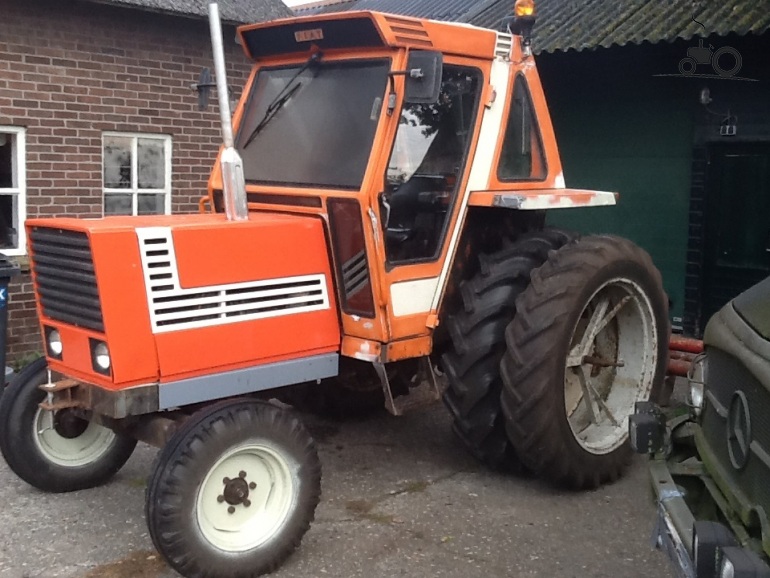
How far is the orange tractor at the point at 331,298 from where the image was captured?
3652mm

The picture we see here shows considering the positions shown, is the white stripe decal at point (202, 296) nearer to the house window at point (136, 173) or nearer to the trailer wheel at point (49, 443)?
the trailer wheel at point (49, 443)

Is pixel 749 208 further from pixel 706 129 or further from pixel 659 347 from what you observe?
pixel 659 347

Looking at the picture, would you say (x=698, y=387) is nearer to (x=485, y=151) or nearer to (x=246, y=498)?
(x=485, y=151)

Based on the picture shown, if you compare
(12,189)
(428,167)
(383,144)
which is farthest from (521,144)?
(12,189)

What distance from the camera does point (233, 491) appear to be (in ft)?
12.1

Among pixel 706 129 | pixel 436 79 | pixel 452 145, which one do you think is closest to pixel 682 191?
pixel 706 129

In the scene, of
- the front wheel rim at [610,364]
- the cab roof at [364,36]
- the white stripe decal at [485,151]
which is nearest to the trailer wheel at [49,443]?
the white stripe decal at [485,151]

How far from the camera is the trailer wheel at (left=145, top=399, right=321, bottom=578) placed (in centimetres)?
345

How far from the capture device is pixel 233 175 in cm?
405

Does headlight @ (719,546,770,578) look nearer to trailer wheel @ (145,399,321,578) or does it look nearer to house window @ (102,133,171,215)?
trailer wheel @ (145,399,321,578)

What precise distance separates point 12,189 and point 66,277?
376 cm

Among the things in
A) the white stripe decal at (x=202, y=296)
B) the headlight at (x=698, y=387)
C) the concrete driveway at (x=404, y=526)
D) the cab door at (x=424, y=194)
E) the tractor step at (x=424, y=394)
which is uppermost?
the cab door at (x=424, y=194)

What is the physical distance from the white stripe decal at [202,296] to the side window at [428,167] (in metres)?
0.50

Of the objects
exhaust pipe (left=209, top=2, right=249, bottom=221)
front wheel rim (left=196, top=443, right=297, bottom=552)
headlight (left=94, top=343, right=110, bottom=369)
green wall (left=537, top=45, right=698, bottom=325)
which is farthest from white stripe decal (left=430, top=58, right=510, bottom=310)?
green wall (left=537, top=45, right=698, bottom=325)
